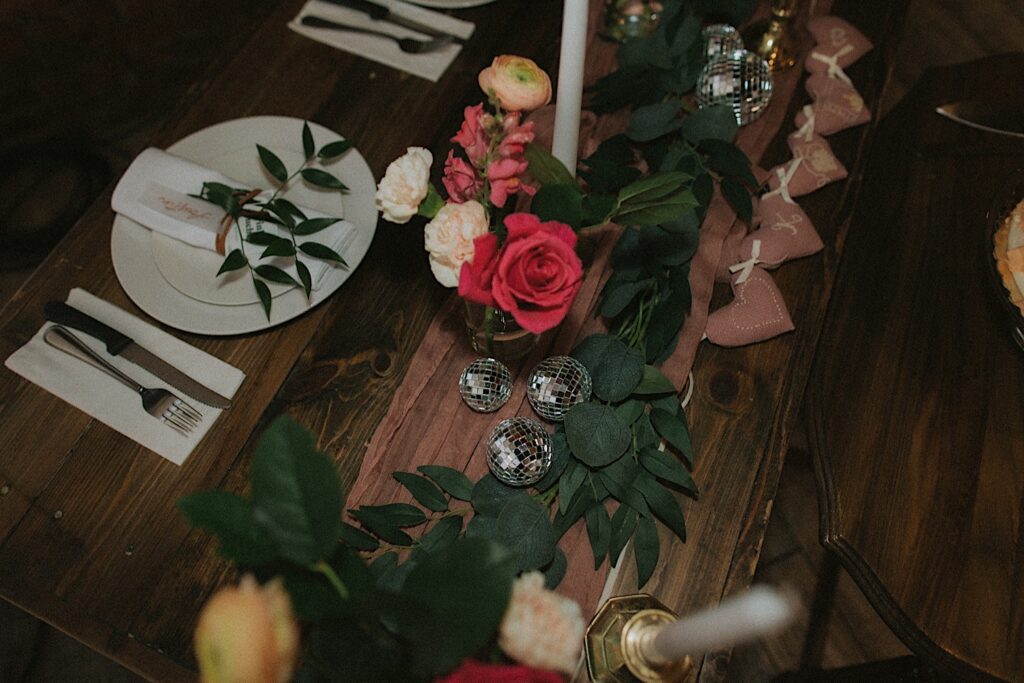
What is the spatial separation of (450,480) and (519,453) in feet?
0.24

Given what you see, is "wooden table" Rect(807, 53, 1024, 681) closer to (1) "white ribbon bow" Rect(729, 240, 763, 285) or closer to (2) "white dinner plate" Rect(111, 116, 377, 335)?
(1) "white ribbon bow" Rect(729, 240, 763, 285)

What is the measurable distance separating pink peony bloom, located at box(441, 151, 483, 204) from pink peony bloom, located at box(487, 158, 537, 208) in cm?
2

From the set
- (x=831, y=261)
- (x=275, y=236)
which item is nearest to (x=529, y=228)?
(x=275, y=236)

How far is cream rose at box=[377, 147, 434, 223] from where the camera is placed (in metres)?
0.52

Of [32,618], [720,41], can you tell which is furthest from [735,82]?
[32,618]

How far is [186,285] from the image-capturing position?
2.49 feet

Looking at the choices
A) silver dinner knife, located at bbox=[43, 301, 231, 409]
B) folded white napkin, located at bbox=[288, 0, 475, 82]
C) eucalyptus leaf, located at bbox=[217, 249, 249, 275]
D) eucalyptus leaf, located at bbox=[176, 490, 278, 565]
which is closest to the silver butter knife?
folded white napkin, located at bbox=[288, 0, 475, 82]

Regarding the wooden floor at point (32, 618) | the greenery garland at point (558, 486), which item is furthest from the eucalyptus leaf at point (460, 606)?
the wooden floor at point (32, 618)

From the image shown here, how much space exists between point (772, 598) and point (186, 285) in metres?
0.65

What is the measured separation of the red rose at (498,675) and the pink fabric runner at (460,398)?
0.27 m

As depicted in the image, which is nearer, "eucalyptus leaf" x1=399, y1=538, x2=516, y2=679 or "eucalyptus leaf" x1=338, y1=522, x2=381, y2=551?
"eucalyptus leaf" x1=399, y1=538, x2=516, y2=679

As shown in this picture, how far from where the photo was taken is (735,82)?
0.82 m

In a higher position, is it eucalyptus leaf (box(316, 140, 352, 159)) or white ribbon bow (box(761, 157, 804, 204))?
white ribbon bow (box(761, 157, 804, 204))

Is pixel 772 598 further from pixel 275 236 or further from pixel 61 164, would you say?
pixel 61 164
